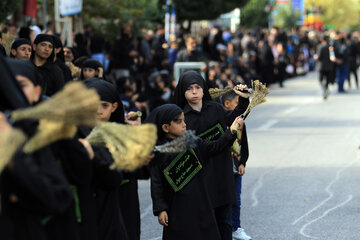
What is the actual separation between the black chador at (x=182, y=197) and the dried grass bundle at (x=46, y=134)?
2460mm

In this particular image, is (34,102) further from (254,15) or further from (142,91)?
(254,15)

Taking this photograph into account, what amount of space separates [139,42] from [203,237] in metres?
14.6

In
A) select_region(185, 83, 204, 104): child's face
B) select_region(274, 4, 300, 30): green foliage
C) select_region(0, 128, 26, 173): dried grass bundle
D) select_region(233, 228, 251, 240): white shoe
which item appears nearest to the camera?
select_region(0, 128, 26, 173): dried grass bundle

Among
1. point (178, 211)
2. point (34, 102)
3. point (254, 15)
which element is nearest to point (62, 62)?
point (178, 211)

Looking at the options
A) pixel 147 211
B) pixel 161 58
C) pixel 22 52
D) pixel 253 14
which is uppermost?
pixel 22 52

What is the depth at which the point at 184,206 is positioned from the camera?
20.8 feet

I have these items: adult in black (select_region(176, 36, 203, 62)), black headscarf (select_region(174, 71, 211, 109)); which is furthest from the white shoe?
adult in black (select_region(176, 36, 203, 62))

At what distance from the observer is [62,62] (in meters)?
10.1

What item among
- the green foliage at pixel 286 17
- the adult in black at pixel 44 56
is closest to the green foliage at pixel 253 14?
the green foliage at pixel 286 17

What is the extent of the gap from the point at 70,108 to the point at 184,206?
2843 millimetres

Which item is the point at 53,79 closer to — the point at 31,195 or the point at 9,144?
the point at 31,195

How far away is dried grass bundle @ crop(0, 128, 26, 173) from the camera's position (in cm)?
360

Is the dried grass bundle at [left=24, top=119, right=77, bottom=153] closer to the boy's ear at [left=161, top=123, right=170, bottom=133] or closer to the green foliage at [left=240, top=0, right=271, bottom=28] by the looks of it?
the boy's ear at [left=161, top=123, right=170, bottom=133]

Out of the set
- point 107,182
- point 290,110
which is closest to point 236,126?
point 107,182
